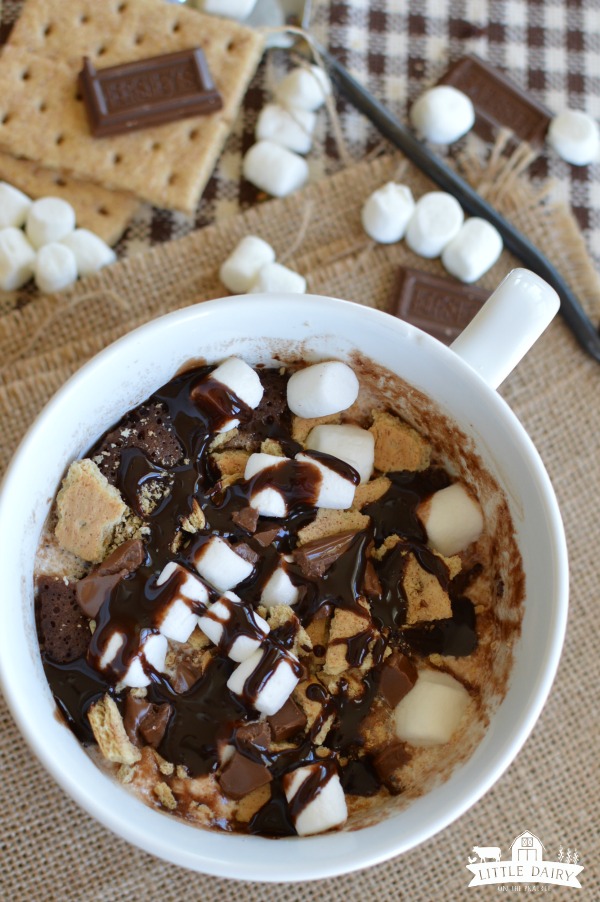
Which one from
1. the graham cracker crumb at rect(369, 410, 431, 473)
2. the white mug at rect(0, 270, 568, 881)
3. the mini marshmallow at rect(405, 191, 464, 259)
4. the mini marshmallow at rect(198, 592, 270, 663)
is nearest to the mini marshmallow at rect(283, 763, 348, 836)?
the white mug at rect(0, 270, 568, 881)

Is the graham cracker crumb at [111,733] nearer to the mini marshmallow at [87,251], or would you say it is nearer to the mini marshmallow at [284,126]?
the mini marshmallow at [87,251]

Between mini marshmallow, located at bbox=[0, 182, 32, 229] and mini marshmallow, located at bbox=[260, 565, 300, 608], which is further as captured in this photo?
mini marshmallow, located at bbox=[0, 182, 32, 229]

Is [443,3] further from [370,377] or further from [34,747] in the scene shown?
[34,747]

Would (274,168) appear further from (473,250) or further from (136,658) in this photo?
(136,658)

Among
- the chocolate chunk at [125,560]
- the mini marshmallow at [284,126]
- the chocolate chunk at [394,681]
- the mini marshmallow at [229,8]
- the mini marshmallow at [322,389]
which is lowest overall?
the chocolate chunk at [394,681]

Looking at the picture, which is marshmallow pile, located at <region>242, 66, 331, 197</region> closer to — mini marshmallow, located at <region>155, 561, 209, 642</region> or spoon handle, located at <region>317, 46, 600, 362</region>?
spoon handle, located at <region>317, 46, 600, 362</region>

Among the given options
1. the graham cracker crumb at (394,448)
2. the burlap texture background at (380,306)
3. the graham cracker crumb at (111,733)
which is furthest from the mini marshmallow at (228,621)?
the burlap texture background at (380,306)

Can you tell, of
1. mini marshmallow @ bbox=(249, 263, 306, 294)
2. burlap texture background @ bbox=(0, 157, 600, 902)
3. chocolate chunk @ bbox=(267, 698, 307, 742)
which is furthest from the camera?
mini marshmallow @ bbox=(249, 263, 306, 294)
